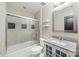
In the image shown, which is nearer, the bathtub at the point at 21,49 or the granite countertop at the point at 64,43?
the granite countertop at the point at 64,43

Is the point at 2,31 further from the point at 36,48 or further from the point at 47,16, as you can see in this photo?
the point at 47,16

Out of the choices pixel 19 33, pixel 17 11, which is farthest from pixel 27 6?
pixel 19 33

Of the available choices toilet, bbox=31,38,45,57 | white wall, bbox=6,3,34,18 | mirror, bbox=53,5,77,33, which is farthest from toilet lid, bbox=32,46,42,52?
white wall, bbox=6,3,34,18

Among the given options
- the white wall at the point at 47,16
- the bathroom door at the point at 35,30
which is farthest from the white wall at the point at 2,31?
the white wall at the point at 47,16

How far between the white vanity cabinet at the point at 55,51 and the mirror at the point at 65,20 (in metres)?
0.25

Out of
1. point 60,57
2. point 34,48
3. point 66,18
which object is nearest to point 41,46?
point 34,48

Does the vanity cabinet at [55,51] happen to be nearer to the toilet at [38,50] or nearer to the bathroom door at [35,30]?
the toilet at [38,50]

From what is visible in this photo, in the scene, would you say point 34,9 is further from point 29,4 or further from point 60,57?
point 60,57

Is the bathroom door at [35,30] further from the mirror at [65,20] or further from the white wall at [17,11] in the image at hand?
the mirror at [65,20]

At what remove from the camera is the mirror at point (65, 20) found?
109 centimetres

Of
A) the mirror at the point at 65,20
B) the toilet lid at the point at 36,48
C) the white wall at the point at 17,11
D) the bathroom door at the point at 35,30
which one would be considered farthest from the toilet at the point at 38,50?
the white wall at the point at 17,11

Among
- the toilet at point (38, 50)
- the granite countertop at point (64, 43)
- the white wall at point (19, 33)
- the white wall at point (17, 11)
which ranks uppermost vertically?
the white wall at point (17, 11)

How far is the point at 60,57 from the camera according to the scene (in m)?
1.18

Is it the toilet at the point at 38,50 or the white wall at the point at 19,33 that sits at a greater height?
the white wall at the point at 19,33
